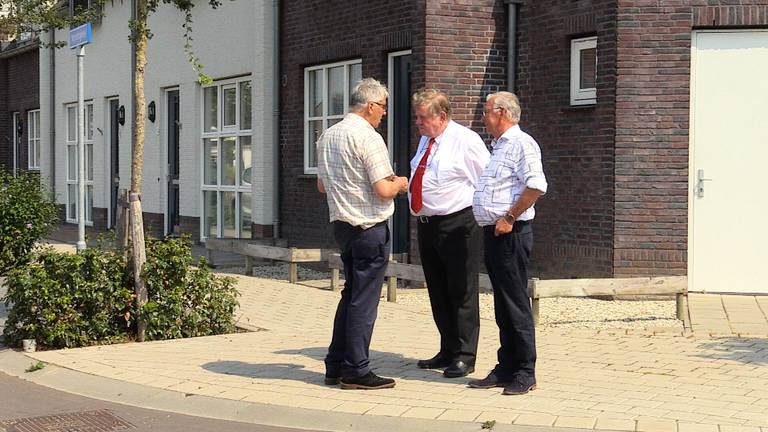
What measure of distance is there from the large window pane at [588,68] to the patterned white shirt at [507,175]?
5.81 m

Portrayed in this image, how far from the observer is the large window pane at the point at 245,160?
1883cm

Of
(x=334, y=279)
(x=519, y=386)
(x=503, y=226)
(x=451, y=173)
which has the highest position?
(x=451, y=173)

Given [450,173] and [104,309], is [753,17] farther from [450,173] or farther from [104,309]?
[104,309]

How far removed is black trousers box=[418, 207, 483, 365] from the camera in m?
7.86

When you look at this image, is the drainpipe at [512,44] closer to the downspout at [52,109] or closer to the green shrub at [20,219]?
the green shrub at [20,219]

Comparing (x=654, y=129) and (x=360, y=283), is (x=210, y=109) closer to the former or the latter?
(x=654, y=129)

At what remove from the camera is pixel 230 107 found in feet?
64.1

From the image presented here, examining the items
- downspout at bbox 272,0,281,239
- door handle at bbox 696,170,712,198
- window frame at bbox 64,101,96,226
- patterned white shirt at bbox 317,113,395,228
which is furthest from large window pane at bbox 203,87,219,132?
patterned white shirt at bbox 317,113,395,228

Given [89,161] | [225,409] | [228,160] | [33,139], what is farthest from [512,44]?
[33,139]

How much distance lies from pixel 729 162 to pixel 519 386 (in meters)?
5.97

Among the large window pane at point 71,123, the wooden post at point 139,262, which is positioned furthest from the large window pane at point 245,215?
the large window pane at point 71,123

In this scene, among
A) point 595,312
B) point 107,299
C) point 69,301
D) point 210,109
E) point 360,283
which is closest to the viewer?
point 360,283

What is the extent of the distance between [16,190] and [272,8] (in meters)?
5.44

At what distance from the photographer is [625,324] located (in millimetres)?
10617
